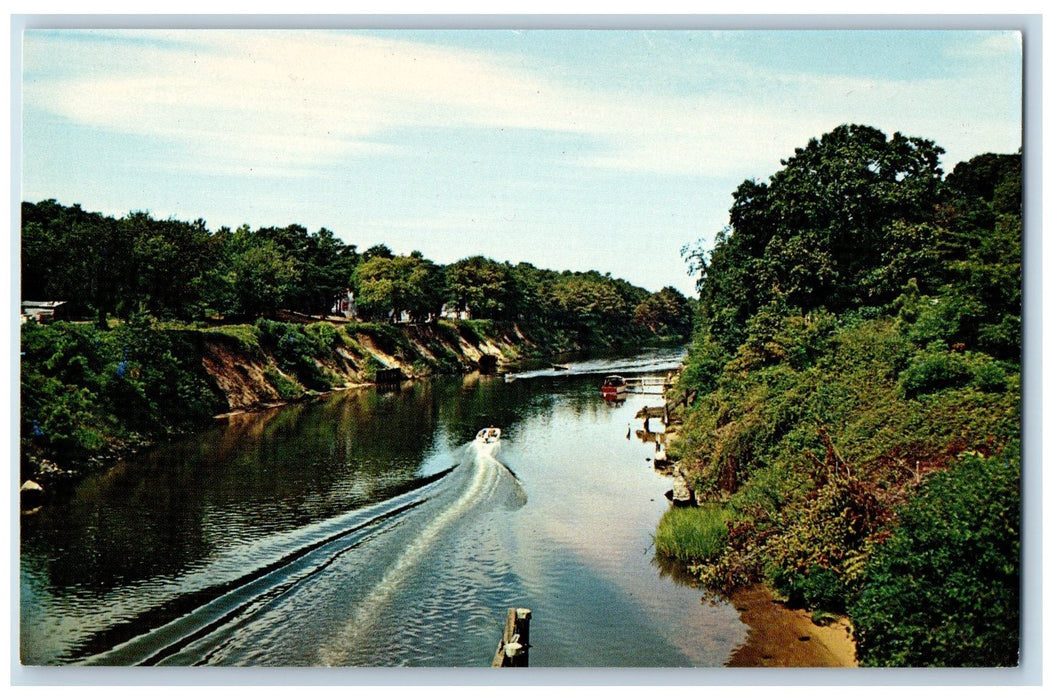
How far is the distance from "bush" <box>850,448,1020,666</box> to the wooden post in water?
4018 millimetres

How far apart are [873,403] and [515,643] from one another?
811cm

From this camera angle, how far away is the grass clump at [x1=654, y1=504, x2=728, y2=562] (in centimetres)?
1498

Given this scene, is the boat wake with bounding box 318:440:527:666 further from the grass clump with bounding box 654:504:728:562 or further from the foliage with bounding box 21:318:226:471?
the foliage with bounding box 21:318:226:471

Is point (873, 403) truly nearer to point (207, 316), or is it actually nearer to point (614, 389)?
point (614, 389)

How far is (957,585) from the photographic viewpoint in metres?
9.63

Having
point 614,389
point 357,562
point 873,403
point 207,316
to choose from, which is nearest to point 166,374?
point 357,562

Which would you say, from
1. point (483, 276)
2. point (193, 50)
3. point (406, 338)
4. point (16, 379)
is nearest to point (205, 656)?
point (16, 379)

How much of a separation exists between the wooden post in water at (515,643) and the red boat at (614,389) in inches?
1082

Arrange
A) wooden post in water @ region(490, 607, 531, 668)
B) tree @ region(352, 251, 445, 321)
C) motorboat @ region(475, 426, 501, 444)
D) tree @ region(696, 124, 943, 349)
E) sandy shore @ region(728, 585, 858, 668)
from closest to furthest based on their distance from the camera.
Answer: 1. wooden post in water @ region(490, 607, 531, 668)
2. sandy shore @ region(728, 585, 858, 668)
3. tree @ region(696, 124, 943, 349)
4. motorboat @ region(475, 426, 501, 444)
5. tree @ region(352, 251, 445, 321)

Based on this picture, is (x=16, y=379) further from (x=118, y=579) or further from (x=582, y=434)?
(x=582, y=434)

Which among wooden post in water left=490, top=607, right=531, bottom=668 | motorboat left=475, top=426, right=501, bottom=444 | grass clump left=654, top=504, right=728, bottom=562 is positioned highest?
motorboat left=475, top=426, right=501, bottom=444

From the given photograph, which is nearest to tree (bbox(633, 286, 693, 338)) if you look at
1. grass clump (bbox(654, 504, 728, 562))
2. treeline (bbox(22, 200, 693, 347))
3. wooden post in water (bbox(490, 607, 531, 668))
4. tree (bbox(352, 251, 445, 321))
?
treeline (bbox(22, 200, 693, 347))

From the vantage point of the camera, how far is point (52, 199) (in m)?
12.3

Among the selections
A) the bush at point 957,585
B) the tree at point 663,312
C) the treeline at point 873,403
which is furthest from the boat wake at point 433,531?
the tree at point 663,312
